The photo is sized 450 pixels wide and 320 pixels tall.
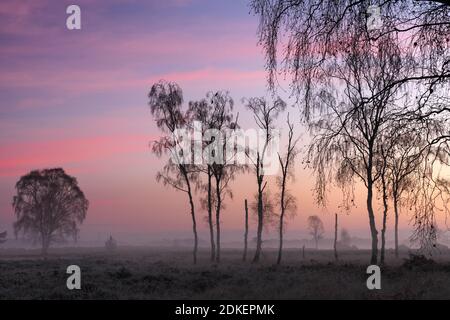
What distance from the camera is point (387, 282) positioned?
16.6m

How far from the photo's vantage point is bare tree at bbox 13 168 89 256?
62625mm

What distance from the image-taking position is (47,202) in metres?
63.3

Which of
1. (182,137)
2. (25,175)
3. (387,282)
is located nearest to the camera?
(387,282)

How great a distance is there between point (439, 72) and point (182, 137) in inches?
1290

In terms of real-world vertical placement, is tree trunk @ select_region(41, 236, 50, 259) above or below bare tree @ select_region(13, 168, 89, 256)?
below

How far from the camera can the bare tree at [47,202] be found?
62.6 metres

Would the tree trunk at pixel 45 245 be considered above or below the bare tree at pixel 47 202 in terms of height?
below

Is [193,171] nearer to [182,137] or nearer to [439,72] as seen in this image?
[182,137]

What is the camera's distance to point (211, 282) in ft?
60.3
